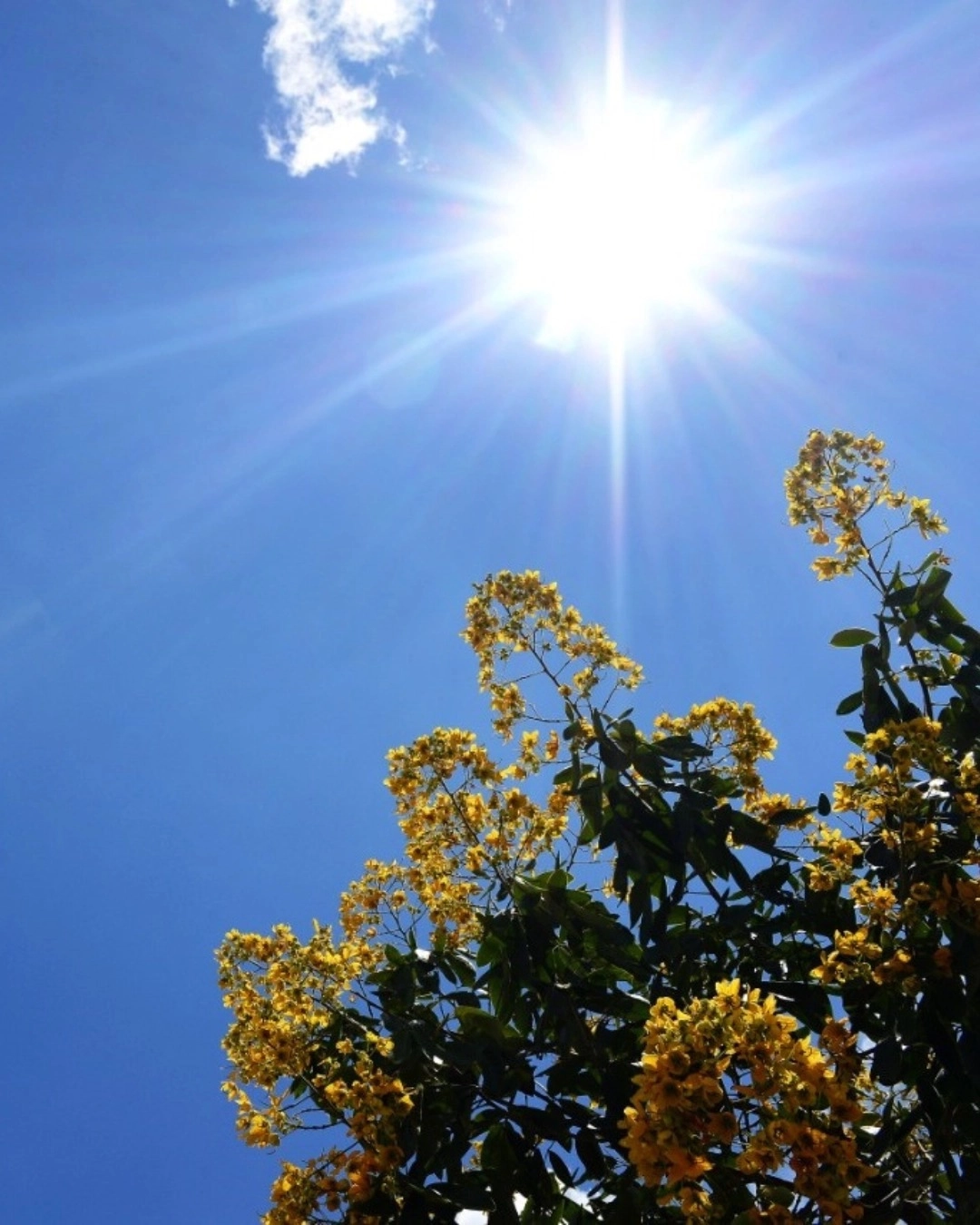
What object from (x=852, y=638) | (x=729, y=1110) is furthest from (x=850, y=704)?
(x=729, y=1110)

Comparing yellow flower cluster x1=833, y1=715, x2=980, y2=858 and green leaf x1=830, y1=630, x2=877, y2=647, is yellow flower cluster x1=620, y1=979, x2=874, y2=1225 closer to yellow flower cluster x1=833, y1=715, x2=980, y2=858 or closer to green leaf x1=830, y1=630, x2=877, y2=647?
yellow flower cluster x1=833, y1=715, x2=980, y2=858

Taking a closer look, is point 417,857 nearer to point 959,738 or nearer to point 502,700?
point 502,700

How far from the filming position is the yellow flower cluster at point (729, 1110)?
6.45 feet

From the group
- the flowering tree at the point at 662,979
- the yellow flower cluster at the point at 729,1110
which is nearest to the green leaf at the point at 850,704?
the flowering tree at the point at 662,979

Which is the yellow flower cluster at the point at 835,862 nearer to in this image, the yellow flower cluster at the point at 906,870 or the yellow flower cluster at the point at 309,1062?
the yellow flower cluster at the point at 906,870

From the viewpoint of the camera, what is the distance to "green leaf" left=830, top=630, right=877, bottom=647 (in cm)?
386

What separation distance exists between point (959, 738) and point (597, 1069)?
1.81 meters

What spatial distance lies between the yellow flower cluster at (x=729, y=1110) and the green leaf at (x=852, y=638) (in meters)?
2.12

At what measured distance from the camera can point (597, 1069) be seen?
326cm

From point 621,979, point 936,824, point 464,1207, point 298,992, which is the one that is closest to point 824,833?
point 936,824

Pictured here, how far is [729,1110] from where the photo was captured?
2.14 metres

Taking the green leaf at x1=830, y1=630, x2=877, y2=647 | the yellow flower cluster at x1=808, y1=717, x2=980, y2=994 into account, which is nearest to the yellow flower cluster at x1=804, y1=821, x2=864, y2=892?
the yellow flower cluster at x1=808, y1=717, x2=980, y2=994

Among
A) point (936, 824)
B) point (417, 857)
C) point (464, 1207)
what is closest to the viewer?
point (464, 1207)

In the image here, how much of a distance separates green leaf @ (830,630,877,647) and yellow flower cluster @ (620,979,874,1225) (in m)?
2.12
